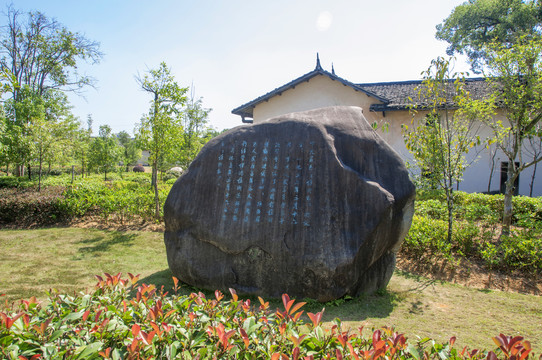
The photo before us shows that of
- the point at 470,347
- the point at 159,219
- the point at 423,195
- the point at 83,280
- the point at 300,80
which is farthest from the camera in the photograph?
the point at 300,80

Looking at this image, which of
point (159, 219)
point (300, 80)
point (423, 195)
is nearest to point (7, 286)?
point (159, 219)

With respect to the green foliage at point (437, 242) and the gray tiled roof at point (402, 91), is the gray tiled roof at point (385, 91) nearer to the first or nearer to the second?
the gray tiled roof at point (402, 91)

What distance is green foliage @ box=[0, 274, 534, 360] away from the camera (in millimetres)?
1885

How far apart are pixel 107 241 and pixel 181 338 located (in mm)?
6220

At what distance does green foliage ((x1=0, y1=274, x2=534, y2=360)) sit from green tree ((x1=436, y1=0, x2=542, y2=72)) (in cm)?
2117

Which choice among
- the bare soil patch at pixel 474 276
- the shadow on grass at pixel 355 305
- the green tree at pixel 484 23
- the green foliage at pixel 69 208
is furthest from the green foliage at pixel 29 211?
the green tree at pixel 484 23

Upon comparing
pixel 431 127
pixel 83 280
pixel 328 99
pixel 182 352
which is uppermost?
pixel 328 99

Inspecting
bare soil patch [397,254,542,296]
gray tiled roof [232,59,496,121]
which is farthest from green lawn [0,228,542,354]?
gray tiled roof [232,59,496,121]

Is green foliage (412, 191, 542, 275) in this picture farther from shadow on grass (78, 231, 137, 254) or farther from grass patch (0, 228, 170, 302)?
shadow on grass (78, 231, 137, 254)

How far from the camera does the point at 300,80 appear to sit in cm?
1482

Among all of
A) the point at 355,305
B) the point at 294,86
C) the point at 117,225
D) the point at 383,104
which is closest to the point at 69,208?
the point at 117,225

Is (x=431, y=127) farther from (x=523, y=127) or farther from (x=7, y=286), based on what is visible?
(x=7, y=286)

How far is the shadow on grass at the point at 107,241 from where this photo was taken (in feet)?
22.6

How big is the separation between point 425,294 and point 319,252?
1.86 meters
